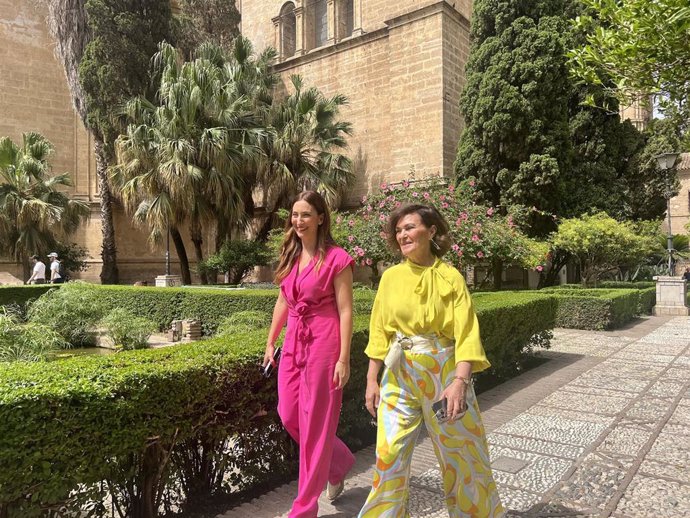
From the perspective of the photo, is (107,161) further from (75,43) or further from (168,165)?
(168,165)

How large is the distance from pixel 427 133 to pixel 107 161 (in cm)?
1227

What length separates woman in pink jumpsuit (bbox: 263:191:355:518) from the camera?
8.03ft

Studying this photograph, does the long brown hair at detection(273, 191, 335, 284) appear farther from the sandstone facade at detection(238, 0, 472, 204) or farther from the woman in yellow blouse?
the sandstone facade at detection(238, 0, 472, 204)

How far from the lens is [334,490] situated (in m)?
2.81

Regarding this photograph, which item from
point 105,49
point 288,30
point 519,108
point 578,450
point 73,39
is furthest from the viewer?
point 288,30

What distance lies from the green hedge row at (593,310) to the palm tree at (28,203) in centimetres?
1719

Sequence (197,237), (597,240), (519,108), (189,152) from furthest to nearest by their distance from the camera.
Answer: (197,237) → (189,152) → (519,108) → (597,240)

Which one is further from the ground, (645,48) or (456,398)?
(645,48)

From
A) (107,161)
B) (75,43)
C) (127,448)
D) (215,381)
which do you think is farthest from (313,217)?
(75,43)

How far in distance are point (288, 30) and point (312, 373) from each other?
2252 centimetres

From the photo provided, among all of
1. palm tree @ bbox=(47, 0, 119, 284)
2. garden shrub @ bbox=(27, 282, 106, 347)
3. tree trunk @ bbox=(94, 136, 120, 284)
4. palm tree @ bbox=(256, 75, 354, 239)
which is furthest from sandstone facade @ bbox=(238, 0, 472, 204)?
garden shrub @ bbox=(27, 282, 106, 347)

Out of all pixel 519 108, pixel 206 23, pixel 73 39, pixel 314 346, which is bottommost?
pixel 314 346

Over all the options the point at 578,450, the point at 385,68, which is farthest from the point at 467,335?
the point at 385,68

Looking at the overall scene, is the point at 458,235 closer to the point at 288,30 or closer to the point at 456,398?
the point at 456,398
